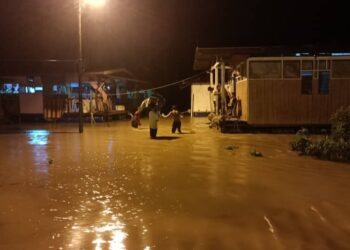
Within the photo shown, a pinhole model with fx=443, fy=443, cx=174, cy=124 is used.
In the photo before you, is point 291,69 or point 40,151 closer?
point 40,151

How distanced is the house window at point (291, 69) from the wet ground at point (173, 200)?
7.32 metres

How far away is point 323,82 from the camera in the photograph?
20.5m

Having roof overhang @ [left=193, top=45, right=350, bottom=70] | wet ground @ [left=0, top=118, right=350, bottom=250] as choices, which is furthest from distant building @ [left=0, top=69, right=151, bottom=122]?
wet ground @ [left=0, top=118, right=350, bottom=250]

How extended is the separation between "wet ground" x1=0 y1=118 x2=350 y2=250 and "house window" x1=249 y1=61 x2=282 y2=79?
7.12m

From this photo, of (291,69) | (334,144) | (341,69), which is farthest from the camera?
(291,69)

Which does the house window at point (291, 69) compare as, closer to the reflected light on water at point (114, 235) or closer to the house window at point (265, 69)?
the house window at point (265, 69)

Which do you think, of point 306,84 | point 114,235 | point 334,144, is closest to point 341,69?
point 306,84

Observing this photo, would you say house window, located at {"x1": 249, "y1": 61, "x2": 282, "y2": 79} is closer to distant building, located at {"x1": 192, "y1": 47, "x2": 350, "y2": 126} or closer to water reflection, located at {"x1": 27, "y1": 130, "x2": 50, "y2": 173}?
distant building, located at {"x1": 192, "y1": 47, "x2": 350, "y2": 126}

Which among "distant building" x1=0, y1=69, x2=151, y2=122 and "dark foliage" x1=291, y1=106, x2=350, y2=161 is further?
"distant building" x1=0, y1=69, x2=151, y2=122

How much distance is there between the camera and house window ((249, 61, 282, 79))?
67.4 ft

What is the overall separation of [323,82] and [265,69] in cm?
275

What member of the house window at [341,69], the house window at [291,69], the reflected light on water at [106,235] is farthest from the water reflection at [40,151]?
the house window at [341,69]

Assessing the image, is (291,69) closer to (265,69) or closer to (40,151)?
(265,69)

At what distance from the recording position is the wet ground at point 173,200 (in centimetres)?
594
